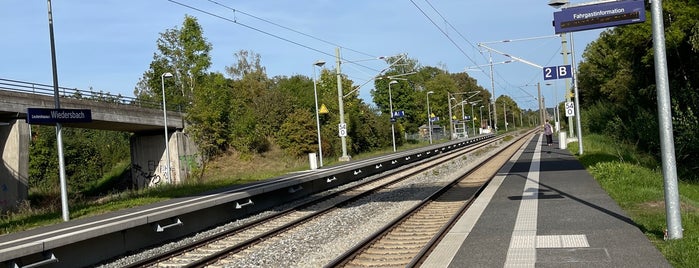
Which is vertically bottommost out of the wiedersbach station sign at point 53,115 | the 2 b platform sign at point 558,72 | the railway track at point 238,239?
the railway track at point 238,239

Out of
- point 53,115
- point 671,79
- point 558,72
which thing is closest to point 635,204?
point 53,115

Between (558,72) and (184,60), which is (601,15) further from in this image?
(184,60)

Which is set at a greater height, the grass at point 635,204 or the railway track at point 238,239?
the grass at point 635,204

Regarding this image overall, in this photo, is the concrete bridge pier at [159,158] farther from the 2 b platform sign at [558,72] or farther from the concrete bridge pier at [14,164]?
the 2 b platform sign at [558,72]

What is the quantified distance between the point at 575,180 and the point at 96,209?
14223 millimetres

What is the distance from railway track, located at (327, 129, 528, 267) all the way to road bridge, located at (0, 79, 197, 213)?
1972 cm

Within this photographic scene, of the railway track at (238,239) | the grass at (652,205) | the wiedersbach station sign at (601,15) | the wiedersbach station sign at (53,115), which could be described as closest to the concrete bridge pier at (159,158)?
the wiedersbach station sign at (53,115)

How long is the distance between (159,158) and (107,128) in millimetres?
4457

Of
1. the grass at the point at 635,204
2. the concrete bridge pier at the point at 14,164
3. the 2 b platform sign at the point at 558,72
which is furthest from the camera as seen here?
the 2 b platform sign at the point at 558,72

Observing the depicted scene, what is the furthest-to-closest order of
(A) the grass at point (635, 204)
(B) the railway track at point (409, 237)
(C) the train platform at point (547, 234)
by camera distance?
(B) the railway track at point (409, 237), (A) the grass at point (635, 204), (C) the train platform at point (547, 234)

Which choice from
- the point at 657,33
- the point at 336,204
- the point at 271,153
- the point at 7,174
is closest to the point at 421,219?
the point at 336,204

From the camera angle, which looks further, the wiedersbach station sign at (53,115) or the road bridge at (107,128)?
the road bridge at (107,128)

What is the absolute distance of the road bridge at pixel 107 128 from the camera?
93.9ft

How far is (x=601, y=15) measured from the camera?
33.7ft
